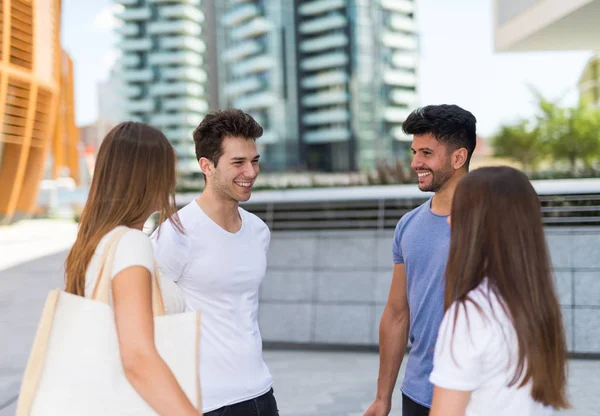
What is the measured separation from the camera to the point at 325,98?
311ft

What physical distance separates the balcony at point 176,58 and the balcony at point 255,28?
21671 millimetres

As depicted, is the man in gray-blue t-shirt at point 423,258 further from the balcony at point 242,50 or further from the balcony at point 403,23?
the balcony at point 403,23

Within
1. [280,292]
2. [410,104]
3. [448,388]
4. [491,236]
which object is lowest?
[280,292]

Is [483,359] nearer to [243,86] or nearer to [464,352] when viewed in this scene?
[464,352]

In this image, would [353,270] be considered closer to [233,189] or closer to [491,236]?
[233,189]

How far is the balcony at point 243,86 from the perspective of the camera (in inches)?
3851

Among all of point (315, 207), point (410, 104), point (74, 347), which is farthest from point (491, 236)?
point (410, 104)

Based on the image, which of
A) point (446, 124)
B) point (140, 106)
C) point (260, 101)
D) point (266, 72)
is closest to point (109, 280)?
point (446, 124)

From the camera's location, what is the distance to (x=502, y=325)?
167 centimetres

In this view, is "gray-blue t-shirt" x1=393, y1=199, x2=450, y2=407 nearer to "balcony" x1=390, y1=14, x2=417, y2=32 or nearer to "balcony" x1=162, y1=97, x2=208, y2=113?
"balcony" x1=390, y1=14, x2=417, y2=32

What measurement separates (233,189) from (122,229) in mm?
1192

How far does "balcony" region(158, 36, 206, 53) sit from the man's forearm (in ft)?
410

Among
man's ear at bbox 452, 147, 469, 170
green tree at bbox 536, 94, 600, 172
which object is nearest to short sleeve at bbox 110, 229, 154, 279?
man's ear at bbox 452, 147, 469, 170

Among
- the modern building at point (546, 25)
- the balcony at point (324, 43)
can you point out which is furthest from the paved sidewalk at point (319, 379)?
the balcony at point (324, 43)
